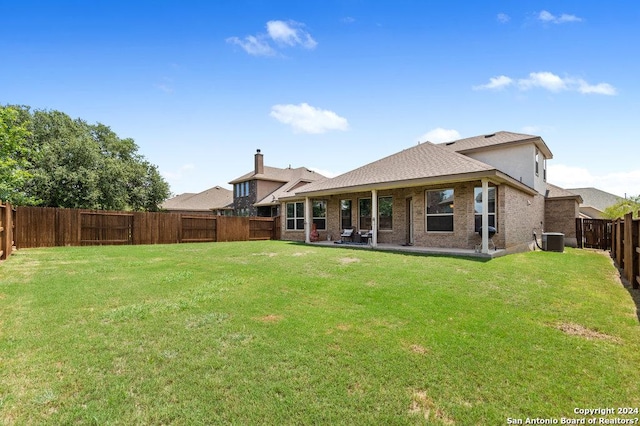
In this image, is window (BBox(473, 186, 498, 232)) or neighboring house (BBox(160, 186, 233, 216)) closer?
window (BBox(473, 186, 498, 232))

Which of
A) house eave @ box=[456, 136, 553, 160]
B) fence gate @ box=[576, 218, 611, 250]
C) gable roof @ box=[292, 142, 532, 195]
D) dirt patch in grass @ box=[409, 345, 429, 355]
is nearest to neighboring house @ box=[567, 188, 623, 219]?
fence gate @ box=[576, 218, 611, 250]

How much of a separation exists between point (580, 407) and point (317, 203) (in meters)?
16.3

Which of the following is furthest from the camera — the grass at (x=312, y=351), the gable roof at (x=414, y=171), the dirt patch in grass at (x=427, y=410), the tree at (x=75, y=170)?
the tree at (x=75, y=170)

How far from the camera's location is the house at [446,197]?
1191 centimetres

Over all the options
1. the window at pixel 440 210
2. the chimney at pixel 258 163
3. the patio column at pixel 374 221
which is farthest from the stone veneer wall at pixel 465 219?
the chimney at pixel 258 163

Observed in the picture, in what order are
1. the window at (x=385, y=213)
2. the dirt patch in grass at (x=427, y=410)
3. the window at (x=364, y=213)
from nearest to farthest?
the dirt patch in grass at (x=427, y=410) → the window at (x=385, y=213) → the window at (x=364, y=213)

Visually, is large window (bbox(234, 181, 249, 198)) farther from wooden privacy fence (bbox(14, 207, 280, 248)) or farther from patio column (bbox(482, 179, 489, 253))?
patio column (bbox(482, 179, 489, 253))

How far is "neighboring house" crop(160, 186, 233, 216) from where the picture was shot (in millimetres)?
36844

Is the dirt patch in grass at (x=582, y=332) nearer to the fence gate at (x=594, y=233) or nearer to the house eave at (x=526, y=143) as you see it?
the house eave at (x=526, y=143)

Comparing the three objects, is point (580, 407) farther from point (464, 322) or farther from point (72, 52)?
point (72, 52)

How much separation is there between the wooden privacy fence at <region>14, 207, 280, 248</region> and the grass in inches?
380

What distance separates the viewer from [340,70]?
13047 mm

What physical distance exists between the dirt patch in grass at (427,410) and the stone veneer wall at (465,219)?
1062 centimetres

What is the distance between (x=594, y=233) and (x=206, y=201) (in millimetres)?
36872
